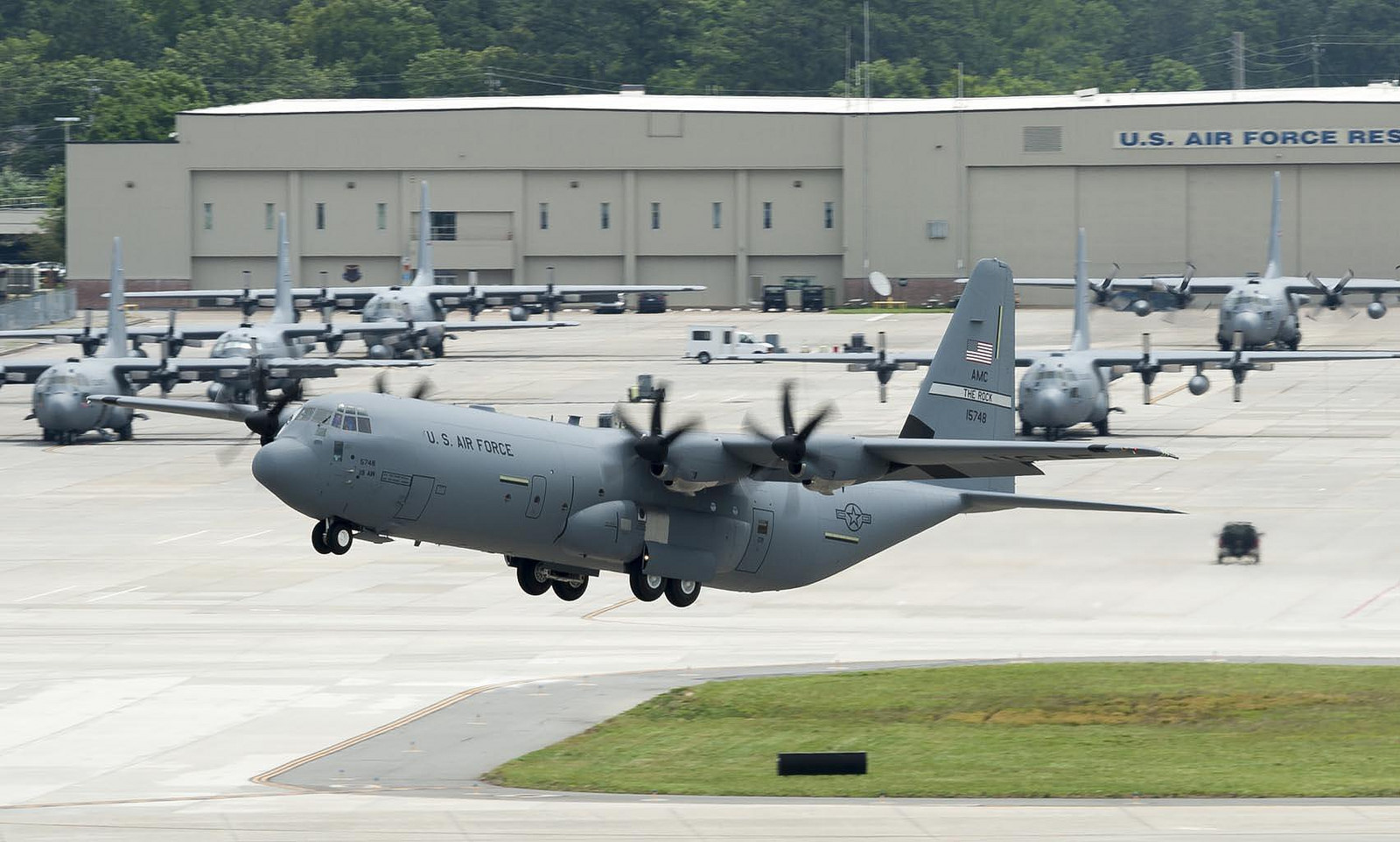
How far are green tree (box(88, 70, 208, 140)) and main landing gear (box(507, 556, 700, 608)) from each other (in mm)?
139155

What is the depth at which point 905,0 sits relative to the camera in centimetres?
19725

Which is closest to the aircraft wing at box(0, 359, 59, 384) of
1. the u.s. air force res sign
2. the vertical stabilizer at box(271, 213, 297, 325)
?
the vertical stabilizer at box(271, 213, 297, 325)

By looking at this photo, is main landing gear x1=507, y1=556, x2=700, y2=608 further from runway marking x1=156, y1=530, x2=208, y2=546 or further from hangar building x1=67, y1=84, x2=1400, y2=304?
hangar building x1=67, y1=84, x2=1400, y2=304

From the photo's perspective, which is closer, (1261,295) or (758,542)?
(758,542)

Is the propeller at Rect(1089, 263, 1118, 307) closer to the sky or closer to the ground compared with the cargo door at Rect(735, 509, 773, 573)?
closer to the sky

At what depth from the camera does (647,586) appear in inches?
1596

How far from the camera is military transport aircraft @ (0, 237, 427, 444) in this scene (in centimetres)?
9694

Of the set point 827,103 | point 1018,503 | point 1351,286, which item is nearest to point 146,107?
point 827,103

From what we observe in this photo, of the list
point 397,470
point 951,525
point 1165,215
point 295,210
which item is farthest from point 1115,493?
point 295,210

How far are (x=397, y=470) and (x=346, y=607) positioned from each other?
105 feet

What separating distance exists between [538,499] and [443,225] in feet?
379

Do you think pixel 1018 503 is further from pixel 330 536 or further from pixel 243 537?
pixel 243 537

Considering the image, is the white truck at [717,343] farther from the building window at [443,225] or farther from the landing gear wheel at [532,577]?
the landing gear wheel at [532,577]

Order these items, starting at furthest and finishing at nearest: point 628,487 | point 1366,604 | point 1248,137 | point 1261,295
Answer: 1. point 1248,137
2. point 1261,295
3. point 1366,604
4. point 628,487
